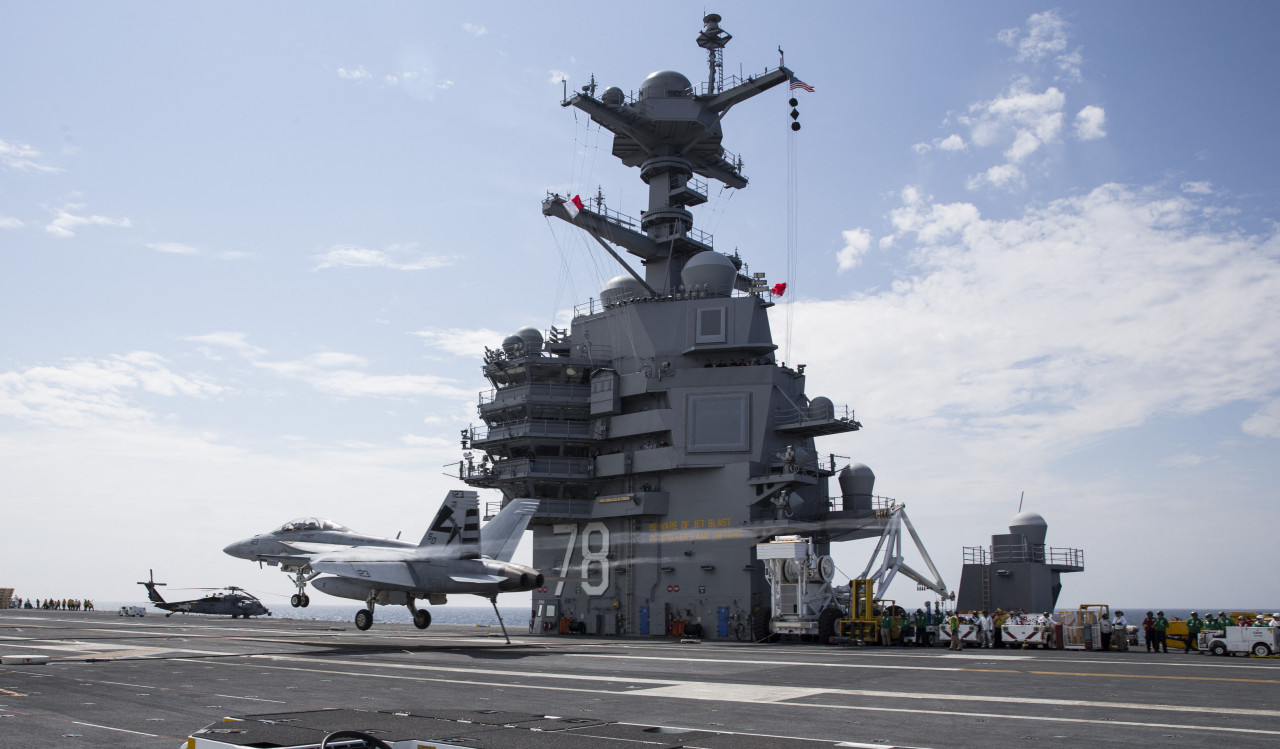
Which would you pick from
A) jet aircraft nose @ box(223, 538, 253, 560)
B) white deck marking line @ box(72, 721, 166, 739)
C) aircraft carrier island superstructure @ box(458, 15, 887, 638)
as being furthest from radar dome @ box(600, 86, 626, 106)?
white deck marking line @ box(72, 721, 166, 739)

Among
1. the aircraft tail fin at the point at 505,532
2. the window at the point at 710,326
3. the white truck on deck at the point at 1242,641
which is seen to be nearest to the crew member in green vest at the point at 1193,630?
the white truck on deck at the point at 1242,641

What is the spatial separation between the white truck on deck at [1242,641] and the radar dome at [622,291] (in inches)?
1159

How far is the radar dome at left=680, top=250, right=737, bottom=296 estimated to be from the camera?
1738 inches

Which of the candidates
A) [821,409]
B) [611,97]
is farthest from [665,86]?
[821,409]

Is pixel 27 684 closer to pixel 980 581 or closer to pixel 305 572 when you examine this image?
pixel 305 572

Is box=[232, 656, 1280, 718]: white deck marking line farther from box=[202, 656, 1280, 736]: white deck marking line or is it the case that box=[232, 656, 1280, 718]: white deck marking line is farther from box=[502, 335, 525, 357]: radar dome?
box=[502, 335, 525, 357]: radar dome

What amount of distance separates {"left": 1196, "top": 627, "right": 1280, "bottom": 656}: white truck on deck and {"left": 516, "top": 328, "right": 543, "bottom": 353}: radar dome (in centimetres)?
3224

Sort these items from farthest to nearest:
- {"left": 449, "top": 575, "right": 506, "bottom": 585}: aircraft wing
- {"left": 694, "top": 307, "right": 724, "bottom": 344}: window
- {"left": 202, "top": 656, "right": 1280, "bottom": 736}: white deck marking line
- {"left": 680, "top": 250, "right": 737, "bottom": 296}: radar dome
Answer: {"left": 680, "top": 250, "right": 737, "bottom": 296}: radar dome → {"left": 694, "top": 307, "right": 724, "bottom": 344}: window → {"left": 449, "top": 575, "right": 506, "bottom": 585}: aircraft wing → {"left": 202, "top": 656, "right": 1280, "bottom": 736}: white deck marking line

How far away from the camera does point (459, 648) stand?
29.7 metres

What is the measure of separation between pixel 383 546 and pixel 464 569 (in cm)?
413

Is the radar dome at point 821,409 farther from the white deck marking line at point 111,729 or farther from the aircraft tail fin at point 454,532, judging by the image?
the white deck marking line at point 111,729

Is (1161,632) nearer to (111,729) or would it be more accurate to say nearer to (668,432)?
(668,432)

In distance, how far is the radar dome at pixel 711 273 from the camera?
44.2 meters

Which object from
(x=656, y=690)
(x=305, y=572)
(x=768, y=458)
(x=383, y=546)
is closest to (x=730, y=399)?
(x=768, y=458)
